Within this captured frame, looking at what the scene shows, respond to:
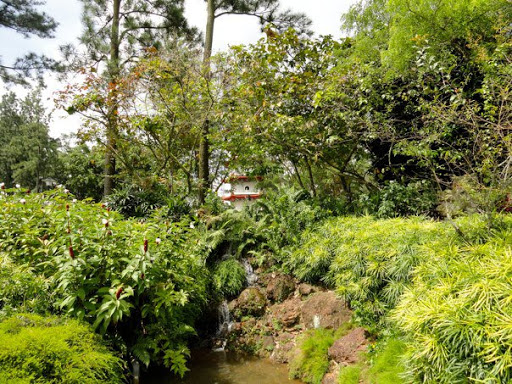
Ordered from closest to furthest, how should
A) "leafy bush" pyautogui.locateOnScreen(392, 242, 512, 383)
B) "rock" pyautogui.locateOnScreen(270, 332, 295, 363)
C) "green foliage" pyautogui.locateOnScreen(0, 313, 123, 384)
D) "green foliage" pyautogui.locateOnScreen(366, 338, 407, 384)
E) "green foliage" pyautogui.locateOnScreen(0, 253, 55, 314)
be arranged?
1. "green foliage" pyautogui.locateOnScreen(0, 313, 123, 384)
2. "leafy bush" pyautogui.locateOnScreen(392, 242, 512, 383)
3. "green foliage" pyautogui.locateOnScreen(0, 253, 55, 314)
4. "green foliage" pyautogui.locateOnScreen(366, 338, 407, 384)
5. "rock" pyautogui.locateOnScreen(270, 332, 295, 363)

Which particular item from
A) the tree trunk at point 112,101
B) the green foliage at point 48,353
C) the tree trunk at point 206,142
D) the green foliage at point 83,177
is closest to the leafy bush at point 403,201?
the tree trunk at point 206,142

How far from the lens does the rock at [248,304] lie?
586 centimetres

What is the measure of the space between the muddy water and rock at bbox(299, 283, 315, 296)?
122 centimetres

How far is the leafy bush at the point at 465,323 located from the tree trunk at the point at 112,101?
8.25m

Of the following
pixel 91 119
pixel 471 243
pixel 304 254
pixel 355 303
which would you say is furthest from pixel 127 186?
pixel 471 243

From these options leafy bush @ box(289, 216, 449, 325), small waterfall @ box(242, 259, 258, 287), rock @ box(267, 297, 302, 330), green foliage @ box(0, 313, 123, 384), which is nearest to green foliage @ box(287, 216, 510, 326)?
leafy bush @ box(289, 216, 449, 325)

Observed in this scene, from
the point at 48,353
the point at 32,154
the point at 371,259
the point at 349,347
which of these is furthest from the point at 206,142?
the point at 32,154

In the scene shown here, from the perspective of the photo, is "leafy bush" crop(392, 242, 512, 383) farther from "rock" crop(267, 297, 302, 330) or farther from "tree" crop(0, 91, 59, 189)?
"tree" crop(0, 91, 59, 189)

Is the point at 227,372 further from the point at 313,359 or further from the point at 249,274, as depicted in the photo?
the point at 249,274

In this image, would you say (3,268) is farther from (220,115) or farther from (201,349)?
(220,115)

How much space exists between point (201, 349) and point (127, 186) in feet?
17.7

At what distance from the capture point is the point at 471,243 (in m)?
3.61

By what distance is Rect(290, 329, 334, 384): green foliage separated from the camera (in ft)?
13.8

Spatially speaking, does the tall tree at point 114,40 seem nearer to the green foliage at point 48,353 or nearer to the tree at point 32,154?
the green foliage at point 48,353
